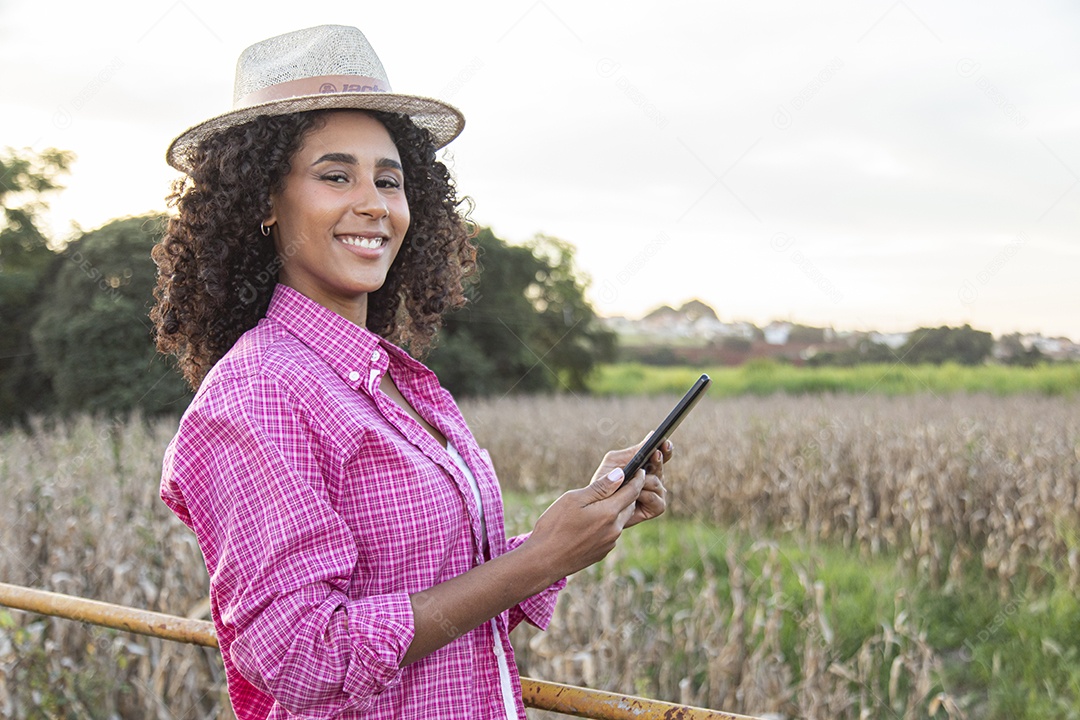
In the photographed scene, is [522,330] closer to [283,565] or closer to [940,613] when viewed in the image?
[940,613]

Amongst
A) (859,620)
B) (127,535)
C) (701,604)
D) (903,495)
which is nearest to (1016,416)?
(903,495)

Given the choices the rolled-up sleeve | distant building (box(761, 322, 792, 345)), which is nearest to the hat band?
the rolled-up sleeve

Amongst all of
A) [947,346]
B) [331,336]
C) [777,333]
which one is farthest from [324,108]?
[777,333]

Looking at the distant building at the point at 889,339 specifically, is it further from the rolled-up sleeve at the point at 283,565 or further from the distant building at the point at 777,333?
the rolled-up sleeve at the point at 283,565

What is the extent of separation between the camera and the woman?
45.1 inches

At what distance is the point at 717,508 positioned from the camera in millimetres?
7051

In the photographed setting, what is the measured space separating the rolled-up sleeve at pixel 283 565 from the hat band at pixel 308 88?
1.87 feet

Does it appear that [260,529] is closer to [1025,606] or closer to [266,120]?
[266,120]

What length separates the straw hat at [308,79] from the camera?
1.51 metres

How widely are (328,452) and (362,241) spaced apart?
43 centimetres

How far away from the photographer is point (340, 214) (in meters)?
1.48

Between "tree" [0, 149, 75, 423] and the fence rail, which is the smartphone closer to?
the fence rail

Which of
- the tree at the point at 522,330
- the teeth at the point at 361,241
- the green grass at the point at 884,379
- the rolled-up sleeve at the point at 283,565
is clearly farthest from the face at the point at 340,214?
the tree at the point at 522,330

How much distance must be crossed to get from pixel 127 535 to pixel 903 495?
444 cm
